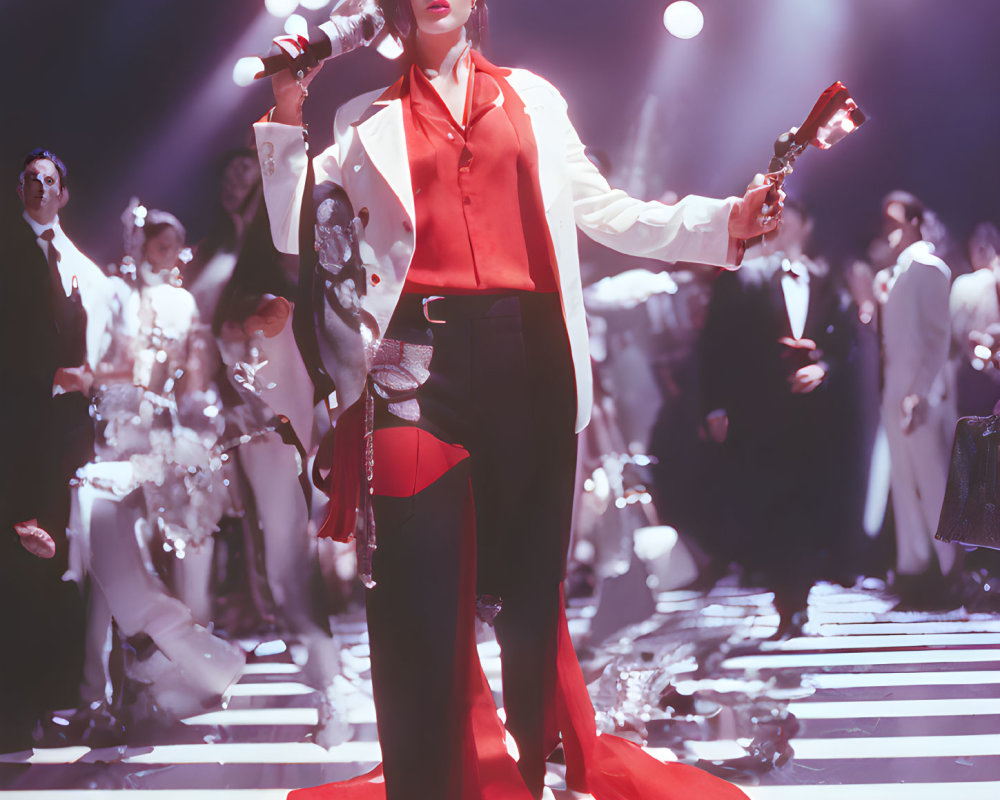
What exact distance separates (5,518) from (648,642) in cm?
229

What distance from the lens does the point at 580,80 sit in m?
2.98

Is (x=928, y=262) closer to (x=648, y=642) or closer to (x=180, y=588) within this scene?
(x=648, y=642)

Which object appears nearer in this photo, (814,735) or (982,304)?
(814,735)

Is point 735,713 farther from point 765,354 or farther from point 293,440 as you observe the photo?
point 293,440

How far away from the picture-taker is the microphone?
66.6 inches

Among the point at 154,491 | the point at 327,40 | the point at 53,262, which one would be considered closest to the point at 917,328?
the point at 327,40

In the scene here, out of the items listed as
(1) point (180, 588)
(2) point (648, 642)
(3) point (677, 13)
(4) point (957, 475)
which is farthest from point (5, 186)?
(4) point (957, 475)

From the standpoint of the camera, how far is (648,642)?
297 cm

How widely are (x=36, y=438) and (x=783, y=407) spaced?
2.75 m

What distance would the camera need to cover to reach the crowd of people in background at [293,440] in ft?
9.57

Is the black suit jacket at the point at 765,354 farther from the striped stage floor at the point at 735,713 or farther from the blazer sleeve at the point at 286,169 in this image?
the blazer sleeve at the point at 286,169

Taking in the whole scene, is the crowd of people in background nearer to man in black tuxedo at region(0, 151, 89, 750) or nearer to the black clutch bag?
man in black tuxedo at region(0, 151, 89, 750)

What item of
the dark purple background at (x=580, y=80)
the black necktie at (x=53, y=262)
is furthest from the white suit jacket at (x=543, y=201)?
the black necktie at (x=53, y=262)

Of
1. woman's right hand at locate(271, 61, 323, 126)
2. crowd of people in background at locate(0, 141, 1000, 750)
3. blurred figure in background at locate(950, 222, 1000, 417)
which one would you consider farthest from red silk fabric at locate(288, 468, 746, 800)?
blurred figure in background at locate(950, 222, 1000, 417)
